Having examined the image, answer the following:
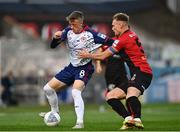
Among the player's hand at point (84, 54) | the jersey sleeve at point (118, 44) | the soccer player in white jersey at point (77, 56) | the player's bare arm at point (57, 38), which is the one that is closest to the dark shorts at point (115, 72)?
the player's bare arm at point (57, 38)

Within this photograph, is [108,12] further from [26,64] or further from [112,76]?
[112,76]

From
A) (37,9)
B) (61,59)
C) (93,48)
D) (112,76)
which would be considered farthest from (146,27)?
(93,48)

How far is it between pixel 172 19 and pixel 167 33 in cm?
95

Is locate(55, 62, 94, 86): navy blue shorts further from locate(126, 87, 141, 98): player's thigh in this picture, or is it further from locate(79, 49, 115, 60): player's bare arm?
locate(126, 87, 141, 98): player's thigh

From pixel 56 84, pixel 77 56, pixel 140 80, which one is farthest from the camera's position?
pixel 56 84

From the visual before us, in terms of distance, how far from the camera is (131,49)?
1612 centimetres

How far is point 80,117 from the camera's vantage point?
16.5m

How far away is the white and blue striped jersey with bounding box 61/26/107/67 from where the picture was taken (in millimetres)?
17125

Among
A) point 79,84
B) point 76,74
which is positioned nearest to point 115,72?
point 76,74

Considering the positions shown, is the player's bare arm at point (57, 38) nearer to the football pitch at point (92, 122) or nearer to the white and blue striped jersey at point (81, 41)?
the white and blue striped jersey at point (81, 41)

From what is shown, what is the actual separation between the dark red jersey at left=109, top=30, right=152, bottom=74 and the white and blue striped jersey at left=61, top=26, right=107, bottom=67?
3.51ft

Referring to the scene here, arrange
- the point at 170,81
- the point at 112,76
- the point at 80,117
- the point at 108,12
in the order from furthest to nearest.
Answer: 1. the point at 108,12
2. the point at 170,81
3. the point at 112,76
4. the point at 80,117

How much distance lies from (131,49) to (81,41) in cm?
141

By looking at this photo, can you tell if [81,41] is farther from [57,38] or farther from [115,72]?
[115,72]
